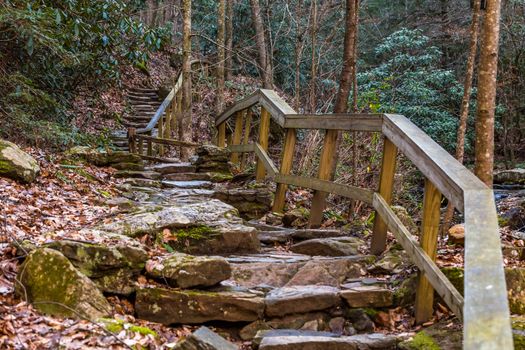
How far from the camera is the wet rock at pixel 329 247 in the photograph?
555 cm

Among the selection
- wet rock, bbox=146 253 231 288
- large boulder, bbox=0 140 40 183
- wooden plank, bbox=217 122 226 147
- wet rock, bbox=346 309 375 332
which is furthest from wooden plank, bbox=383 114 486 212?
wooden plank, bbox=217 122 226 147

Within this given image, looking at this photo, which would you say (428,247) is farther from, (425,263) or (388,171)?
(388,171)

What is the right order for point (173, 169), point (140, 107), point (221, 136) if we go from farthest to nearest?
point (140, 107) → point (221, 136) → point (173, 169)

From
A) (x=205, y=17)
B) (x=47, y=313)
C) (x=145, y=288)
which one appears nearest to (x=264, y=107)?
(x=145, y=288)

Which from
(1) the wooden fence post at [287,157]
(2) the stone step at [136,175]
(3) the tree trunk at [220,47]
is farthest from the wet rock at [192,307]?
(3) the tree trunk at [220,47]

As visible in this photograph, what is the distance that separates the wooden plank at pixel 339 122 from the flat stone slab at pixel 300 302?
1.79 meters

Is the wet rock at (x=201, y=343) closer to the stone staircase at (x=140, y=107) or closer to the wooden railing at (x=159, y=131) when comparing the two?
the wooden railing at (x=159, y=131)

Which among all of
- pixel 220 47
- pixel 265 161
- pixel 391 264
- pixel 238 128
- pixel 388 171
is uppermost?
pixel 220 47

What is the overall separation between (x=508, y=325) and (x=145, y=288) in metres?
2.77

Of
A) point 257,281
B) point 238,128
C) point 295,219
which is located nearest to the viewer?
point 257,281

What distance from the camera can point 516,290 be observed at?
3.62 meters

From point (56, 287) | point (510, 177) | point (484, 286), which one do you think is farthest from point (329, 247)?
point (510, 177)

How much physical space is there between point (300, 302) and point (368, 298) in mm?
516

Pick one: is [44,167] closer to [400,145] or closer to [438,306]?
[400,145]
